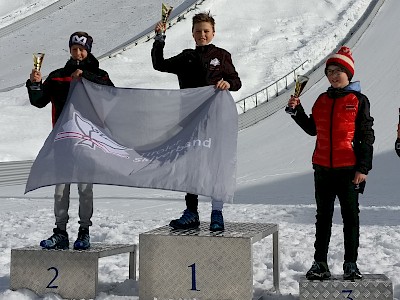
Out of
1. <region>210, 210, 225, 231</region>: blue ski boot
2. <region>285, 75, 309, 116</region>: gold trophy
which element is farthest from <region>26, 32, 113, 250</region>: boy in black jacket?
<region>285, 75, 309, 116</region>: gold trophy

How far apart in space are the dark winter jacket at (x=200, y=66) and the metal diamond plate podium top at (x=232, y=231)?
1.12 metres

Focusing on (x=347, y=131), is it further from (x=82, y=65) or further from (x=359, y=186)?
(x=82, y=65)

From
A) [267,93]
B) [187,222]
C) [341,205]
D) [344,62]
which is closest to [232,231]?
[187,222]

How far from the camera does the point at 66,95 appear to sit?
251 inches

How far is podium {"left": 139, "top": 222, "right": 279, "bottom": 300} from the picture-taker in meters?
5.39

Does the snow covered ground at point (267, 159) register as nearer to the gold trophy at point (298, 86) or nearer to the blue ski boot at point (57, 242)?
the blue ski boot at point (57, 242)

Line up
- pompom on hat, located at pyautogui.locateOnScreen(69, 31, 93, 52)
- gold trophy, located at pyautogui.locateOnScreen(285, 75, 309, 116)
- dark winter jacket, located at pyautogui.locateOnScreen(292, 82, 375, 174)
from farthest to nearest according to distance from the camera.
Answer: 1. pompom on hat, located at pyautogui.locateOnScreen(69, 31, 93, 52)
2. gold trophy, located at pyautogui.locateOnScreen(285, 75, 309, 116)
3. dark winter jacket, located at pyautogui.locateOnScreen(292, 82, 375, 174)

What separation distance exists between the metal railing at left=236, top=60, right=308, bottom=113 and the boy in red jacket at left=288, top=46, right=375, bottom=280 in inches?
720

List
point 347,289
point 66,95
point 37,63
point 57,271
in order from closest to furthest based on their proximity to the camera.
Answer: point 347,289 → point 57,271 → point 37,63 → point 66,95

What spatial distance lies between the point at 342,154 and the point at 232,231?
3.51 ft

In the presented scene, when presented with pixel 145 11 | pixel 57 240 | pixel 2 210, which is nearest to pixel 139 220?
pixel 2 210

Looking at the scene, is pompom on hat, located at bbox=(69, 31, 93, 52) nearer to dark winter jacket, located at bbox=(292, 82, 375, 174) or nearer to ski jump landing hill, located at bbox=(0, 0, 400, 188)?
dark winter jacket, located at bbox=(292, 82, 375, 174)

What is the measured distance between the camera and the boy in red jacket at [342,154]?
5352 millimetres

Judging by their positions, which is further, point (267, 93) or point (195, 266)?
point (267, 93)
